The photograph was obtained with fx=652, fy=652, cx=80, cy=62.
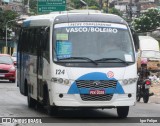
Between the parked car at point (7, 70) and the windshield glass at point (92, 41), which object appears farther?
the parked car at point (7, 70)

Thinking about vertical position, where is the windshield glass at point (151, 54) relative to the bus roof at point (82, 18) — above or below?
below

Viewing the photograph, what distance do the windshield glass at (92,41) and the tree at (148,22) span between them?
76936 mm

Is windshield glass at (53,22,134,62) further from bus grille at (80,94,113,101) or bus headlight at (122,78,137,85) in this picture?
bus grille at (80,94,113,101)

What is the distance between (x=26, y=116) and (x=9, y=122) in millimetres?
1646

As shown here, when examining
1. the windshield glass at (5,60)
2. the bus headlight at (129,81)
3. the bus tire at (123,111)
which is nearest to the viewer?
the bus headlight at (129,81)

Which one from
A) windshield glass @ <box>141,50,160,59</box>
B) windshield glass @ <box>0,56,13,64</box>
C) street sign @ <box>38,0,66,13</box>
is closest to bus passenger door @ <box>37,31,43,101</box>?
windshield glass @ <box>0,56,13,64</box>

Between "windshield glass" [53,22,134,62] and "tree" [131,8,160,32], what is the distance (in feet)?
252

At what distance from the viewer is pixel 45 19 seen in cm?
1756

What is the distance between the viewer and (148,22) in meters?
94.4

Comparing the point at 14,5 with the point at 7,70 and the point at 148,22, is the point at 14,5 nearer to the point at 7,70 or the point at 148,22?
the point at 148,22

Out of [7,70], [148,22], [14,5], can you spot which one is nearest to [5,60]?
[7,70]

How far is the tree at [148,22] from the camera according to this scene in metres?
93.8

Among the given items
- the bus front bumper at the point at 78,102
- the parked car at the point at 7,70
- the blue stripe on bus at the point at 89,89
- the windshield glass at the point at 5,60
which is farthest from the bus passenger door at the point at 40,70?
the windshield glass at the point at 5,60

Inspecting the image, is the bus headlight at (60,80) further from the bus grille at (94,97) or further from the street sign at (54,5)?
the street sign at (54,5)
